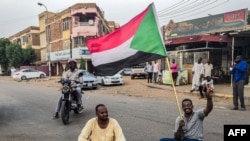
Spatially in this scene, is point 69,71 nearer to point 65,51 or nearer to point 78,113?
point 78,113

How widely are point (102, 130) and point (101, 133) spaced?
0.04 metres

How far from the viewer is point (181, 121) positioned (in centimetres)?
446

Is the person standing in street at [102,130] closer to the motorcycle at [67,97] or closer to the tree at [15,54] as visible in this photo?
the motorcycle at [67,97]

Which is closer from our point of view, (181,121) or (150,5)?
(181,121)

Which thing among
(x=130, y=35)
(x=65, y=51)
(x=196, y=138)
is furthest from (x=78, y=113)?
(x=65, y=51)

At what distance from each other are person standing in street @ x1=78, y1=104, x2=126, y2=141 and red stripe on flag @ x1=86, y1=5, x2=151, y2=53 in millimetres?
1499

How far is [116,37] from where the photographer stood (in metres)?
5.70

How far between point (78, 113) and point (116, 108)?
5.72 ft

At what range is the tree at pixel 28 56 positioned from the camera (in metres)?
59.9

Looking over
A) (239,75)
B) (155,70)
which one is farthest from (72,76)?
(155,70)

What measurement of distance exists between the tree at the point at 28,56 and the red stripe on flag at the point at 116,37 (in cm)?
5684

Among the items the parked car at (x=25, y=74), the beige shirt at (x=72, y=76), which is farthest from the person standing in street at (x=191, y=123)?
the parked car at (x=25, y=74)

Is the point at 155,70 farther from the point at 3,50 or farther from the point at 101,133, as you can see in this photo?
the point at 3,50

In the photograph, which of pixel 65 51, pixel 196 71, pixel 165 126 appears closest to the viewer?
pixel 165 126
